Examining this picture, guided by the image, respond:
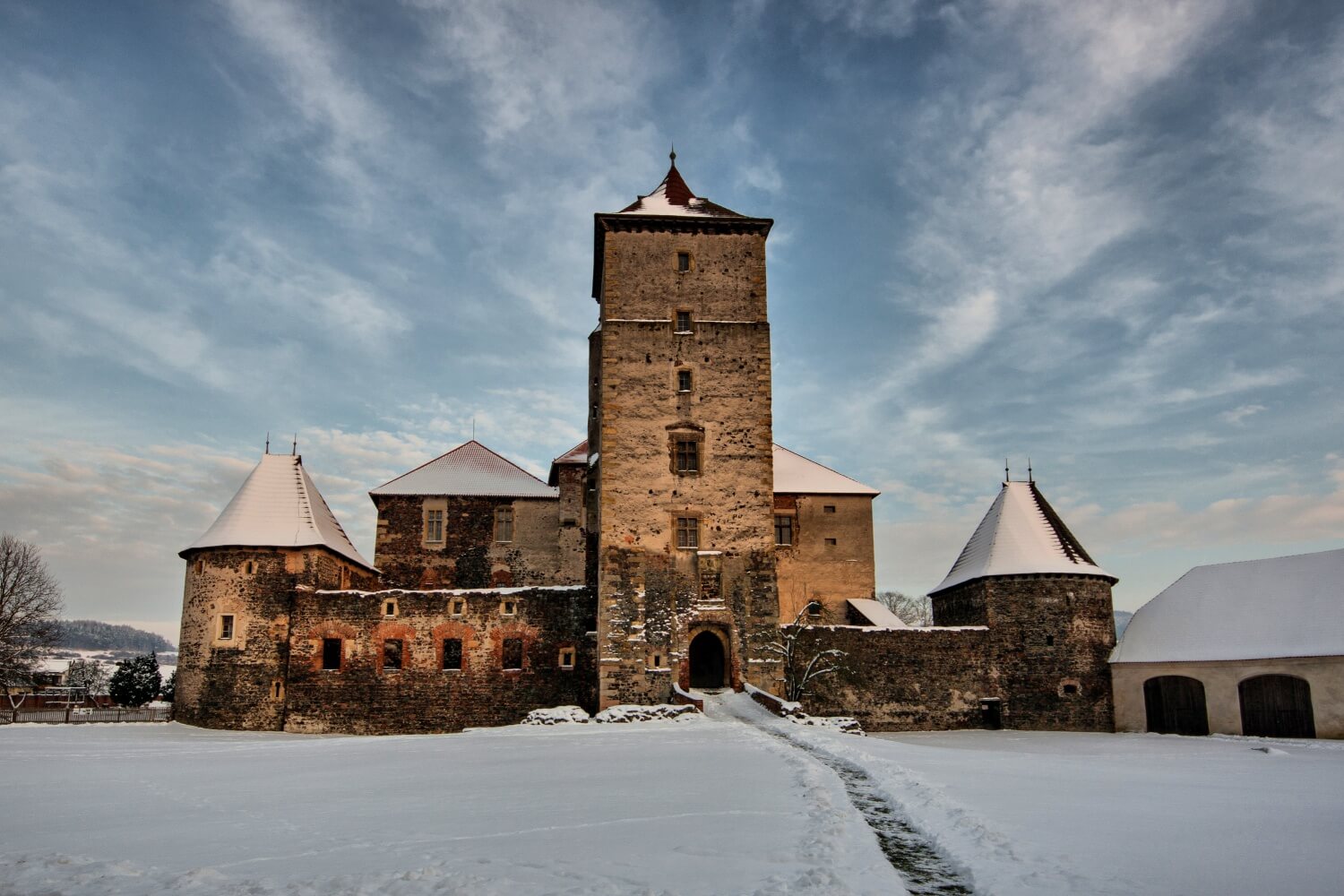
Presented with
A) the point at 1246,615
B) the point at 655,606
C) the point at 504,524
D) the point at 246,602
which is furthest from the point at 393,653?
the point at 1246,615

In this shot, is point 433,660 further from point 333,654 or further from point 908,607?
point 908,607

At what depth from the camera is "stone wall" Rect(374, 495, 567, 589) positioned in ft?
118

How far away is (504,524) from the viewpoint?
36625 mm

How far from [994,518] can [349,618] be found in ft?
68.9

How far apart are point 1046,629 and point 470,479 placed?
2137 centimetres

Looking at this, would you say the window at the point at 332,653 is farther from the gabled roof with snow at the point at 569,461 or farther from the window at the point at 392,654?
the gabled roof with snow at the point at 569,461

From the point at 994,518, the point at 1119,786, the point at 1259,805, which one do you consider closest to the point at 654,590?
the point at 994,518

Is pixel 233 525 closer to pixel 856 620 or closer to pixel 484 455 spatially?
pixel 484 455

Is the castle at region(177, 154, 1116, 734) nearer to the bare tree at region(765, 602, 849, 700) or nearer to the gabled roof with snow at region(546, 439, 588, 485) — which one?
the bare tree at region(765, 602, 849, 700)

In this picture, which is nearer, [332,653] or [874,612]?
[332,653]

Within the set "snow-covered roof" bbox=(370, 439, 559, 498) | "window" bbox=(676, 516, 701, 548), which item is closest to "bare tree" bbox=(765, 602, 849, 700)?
"window" bbox=(676, 516, 701, 548)

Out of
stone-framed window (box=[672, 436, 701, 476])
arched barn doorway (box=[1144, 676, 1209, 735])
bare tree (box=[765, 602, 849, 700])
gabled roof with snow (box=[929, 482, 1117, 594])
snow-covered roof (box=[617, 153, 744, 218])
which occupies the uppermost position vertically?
snow-covered roof (box=[617, 153, 744, 218])

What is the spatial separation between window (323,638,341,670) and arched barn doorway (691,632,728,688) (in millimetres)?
10657

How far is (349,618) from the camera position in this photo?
2898 cm
